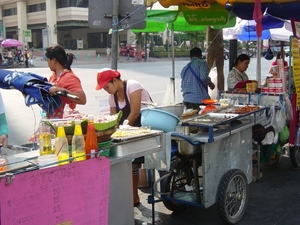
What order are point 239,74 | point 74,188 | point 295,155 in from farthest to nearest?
point 239,74 < point 295,155 < point 74,188

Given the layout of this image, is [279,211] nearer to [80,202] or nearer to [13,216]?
[80,202]

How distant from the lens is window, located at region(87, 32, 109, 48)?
53.6 m

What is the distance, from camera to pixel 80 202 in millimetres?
2500

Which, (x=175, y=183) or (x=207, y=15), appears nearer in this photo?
(x=175, y=183)

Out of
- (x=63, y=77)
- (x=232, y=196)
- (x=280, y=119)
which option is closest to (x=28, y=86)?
(x=63, y=77)

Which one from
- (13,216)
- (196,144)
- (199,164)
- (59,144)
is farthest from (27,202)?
(199,164)

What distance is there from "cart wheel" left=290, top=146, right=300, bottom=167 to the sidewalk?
461mm

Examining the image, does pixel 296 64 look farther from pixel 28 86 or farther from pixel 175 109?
pixel 28 86

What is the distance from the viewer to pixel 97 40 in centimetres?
5425

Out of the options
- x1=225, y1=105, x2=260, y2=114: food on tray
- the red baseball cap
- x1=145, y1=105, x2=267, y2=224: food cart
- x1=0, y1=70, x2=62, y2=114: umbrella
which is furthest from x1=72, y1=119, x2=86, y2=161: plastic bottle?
x1=225, y1=105, x2=260, y2=114: food on tray

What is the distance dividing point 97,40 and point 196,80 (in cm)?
4958

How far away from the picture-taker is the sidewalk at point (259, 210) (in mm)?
4086

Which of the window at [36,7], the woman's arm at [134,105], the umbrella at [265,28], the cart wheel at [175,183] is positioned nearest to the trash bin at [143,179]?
the cart wheel at [175,183]

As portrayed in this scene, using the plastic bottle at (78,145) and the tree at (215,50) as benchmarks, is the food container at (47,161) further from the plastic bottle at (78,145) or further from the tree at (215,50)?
the tree at (215,50)
